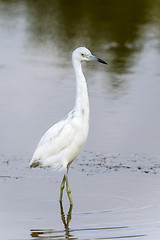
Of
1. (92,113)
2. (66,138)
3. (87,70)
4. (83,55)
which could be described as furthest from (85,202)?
(87,70)

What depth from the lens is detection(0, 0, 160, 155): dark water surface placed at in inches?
492

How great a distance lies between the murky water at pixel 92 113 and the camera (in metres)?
8.71

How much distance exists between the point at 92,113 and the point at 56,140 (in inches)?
173

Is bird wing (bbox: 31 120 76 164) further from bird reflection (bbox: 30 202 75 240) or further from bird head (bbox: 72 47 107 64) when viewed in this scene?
bird reflection (bbox: 30 202 75 240)

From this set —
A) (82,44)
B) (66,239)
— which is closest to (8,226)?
(66,239)

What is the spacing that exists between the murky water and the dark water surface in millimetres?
A: 22

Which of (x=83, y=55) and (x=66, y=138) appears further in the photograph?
(x=83, y=55)

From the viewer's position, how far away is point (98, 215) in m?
8.80

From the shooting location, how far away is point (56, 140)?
31.0ft

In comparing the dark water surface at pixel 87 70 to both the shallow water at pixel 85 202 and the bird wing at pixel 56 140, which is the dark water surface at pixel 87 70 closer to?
the shallow water at pixel 85 202

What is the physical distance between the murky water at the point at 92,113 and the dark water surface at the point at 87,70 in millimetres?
22

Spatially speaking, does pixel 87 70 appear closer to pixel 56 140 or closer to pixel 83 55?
pixel 83 55

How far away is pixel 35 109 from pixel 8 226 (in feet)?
19.3

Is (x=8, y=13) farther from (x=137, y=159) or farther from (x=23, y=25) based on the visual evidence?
(x=137, y=159)
